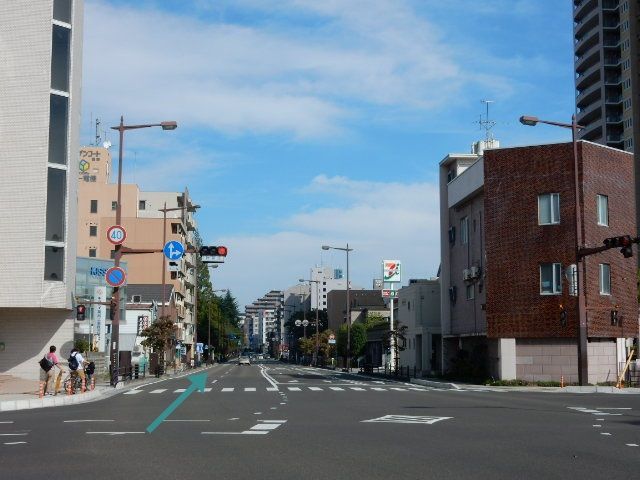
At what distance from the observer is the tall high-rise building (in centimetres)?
9731

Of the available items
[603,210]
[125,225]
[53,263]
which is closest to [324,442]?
[53,263]

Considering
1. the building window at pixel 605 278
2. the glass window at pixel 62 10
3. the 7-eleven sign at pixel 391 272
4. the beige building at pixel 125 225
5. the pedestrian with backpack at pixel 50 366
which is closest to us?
the pedestrian with backpack at pixel 50 366

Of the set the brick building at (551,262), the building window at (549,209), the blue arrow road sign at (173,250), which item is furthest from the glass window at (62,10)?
the building window at (549,209)

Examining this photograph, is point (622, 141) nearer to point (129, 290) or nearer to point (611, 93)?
point (611, 93)

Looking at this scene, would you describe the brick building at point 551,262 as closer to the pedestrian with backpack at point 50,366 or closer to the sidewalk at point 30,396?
the sidewalk at point 30,396

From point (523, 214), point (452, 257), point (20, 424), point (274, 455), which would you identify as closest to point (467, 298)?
point (452, 257)

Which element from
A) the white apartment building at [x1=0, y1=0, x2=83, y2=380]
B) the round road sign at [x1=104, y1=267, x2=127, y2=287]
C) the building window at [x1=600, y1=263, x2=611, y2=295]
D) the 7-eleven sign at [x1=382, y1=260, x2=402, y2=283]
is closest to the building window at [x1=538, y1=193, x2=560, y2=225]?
the building window at [x1=600, y1=263, x2=611, y2=295]

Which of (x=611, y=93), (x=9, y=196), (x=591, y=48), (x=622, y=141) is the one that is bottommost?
(x=9, y=196)

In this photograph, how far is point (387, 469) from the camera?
36.3 ft

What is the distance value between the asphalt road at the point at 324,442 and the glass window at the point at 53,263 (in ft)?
40.2

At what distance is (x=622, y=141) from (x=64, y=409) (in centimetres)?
8835

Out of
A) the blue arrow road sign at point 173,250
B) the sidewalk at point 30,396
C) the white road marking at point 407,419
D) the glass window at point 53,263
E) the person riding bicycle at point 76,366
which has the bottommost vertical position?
the sidewalk at point 30,396

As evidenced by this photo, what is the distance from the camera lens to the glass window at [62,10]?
1435 inches

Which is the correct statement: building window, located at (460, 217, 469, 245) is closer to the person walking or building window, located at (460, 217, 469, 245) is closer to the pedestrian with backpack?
the person walking
